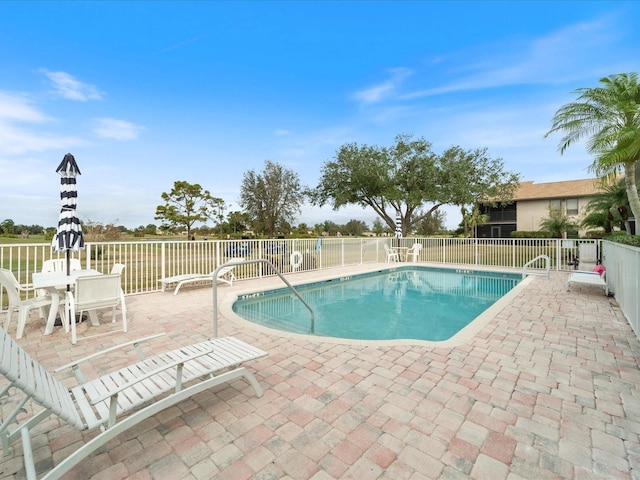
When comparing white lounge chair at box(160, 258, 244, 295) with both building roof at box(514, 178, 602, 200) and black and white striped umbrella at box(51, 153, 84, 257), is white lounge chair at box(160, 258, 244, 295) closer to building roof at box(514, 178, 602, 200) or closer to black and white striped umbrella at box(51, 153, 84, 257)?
black and white striped umbrella at box(51, 153, 84, 257)

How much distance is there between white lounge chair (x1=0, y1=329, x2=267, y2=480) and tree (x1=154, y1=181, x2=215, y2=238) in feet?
97.8

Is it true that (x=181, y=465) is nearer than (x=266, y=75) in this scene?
Yes

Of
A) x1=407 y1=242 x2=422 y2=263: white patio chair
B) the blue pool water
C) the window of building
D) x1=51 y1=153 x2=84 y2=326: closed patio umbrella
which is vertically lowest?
the blue pool water

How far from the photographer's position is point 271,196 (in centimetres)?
2256

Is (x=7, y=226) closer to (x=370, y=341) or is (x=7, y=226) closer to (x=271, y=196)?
(x=271, y=196)

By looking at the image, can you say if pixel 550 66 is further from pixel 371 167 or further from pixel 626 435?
pixel 626 435

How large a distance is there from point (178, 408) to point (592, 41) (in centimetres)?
1442

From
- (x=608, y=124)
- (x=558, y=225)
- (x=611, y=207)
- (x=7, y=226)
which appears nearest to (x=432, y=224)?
(x=558, y=225)

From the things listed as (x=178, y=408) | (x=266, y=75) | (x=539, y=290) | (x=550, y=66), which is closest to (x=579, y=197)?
(x=550, y=66)

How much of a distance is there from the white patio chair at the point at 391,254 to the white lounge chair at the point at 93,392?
1306cm

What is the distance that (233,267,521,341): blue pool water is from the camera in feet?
19.7

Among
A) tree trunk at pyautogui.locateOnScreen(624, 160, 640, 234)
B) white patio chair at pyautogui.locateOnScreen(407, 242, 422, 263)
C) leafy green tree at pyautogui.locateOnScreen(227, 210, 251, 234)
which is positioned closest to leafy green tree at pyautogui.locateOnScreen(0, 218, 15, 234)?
leafy green tree at pyautogui.locateOnScreen(227, 210, 251, 234)

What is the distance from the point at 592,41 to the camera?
31.3ft

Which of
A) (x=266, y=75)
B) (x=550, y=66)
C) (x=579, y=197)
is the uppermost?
(x=266, y=75)
